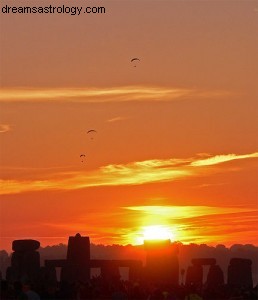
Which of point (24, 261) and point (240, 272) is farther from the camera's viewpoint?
point (240, 272)

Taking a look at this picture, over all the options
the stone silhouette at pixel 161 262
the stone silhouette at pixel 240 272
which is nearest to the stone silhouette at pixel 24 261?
the stone silhouette at pixel 161 262

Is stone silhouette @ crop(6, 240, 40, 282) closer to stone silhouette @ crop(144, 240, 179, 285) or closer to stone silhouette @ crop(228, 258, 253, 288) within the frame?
stone silhouette @ crop(144, 240, 179, 285)

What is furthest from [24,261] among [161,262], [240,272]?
[240,272]

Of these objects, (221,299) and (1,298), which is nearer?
(1,298)

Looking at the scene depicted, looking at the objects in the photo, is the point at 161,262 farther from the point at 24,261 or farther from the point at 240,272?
the point at 24,261

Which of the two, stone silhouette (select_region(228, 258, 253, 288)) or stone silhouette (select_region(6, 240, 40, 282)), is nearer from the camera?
stone silhouette (select_region(6, 240, 40, 282))

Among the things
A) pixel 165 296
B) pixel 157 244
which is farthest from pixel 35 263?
pixel 165 296

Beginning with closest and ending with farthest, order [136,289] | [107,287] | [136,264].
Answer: [136,289]
[107,287]
[136,264]

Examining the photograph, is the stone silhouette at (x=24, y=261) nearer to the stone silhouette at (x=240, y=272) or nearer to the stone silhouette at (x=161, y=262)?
the stone silhouette at (x=161, y=262)

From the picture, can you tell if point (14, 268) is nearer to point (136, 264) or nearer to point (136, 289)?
point (136, 264)

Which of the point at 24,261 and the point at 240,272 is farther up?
the point at 24,261

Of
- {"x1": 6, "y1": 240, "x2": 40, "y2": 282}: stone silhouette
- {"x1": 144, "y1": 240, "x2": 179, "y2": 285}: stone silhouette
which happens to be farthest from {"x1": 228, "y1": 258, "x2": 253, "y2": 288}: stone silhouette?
{"x1": 6, "y1": 240, "x2": 40, "y2": 282}: stone silhouette
